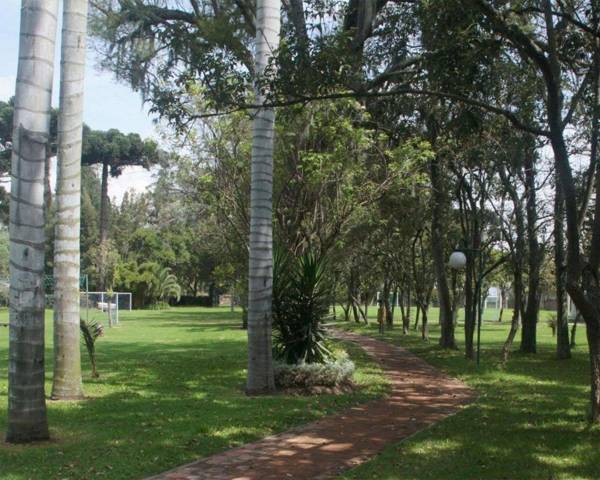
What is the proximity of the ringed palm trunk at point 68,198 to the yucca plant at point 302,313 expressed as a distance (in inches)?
138

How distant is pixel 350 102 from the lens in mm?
12992

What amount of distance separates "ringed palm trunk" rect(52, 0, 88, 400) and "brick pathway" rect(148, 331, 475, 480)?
4.04 m

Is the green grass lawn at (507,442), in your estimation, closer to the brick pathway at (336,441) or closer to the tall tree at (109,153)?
the brick pathway at (336,441)

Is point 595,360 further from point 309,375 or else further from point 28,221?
point 28,221

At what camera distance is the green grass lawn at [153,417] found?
21.0 ft

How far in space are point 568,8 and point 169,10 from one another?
8.85m

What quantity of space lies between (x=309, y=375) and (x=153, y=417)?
3245 millimetres

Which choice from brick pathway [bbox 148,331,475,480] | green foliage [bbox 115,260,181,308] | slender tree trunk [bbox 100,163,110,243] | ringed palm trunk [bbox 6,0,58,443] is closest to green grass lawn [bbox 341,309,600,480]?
brick pathway [bbox 148,331,475,480]

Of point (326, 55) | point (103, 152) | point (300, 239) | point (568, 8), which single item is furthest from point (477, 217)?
point (103, 152)

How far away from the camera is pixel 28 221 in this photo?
7.05m

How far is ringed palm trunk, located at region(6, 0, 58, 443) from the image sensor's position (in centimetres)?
705

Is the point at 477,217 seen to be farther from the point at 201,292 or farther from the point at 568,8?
the point at 201,292

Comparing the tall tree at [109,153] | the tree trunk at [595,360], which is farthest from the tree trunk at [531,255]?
the tall tree at [109,153]

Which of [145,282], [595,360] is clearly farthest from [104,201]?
[595,360]
